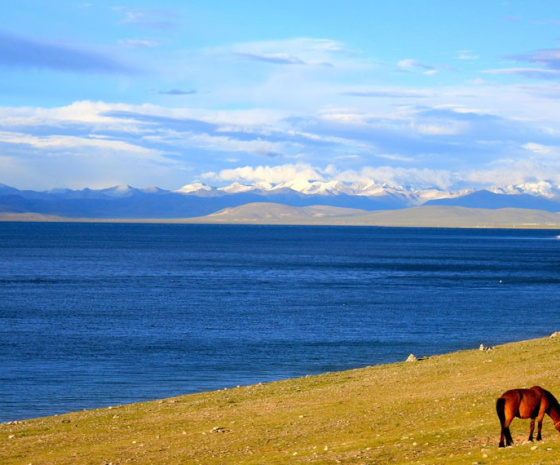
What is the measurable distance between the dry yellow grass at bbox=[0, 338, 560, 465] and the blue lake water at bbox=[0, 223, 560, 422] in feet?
22.5

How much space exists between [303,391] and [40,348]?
23.0 metres

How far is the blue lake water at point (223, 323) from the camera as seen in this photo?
3984 cm

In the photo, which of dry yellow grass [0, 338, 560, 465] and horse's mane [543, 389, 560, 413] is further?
dry yellow grass [0, 338, 560, 465]

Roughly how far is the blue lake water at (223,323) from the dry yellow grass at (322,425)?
6.85 meters

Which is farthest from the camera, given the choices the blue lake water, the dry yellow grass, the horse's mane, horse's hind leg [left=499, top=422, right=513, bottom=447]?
the blue lake water

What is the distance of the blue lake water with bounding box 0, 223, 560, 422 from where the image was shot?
39.8m

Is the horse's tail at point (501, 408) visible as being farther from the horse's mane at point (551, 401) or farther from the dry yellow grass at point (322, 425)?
the horse's mane at point (551, 401)

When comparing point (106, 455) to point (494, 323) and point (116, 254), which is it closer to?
point (494, 323)

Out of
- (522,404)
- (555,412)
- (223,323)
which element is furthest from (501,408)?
(223,323)

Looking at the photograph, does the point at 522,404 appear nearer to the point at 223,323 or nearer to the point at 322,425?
the point at 322,425

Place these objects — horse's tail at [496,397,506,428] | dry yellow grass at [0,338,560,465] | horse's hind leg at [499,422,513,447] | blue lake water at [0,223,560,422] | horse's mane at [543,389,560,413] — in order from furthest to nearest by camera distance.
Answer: blue lake water at [0,223,560,422] → dry yellow grass at [0,338,560,465] → horse's hind leg at [499,422,513,447] → horse's mane at [543,389,560,413] → horse's tail at [496,397,506,428]

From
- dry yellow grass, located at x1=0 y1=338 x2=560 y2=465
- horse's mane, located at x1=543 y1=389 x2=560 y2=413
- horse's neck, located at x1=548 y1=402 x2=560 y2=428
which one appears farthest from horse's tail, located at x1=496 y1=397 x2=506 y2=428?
horse's neck, located at x1=548 y1=402 x2=560 y2=428

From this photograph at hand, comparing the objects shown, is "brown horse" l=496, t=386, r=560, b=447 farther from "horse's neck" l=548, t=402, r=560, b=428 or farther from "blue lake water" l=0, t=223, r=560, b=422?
"blue lake water" l=0, t=223, r=560, b=422

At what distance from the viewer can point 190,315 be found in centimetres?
6662
